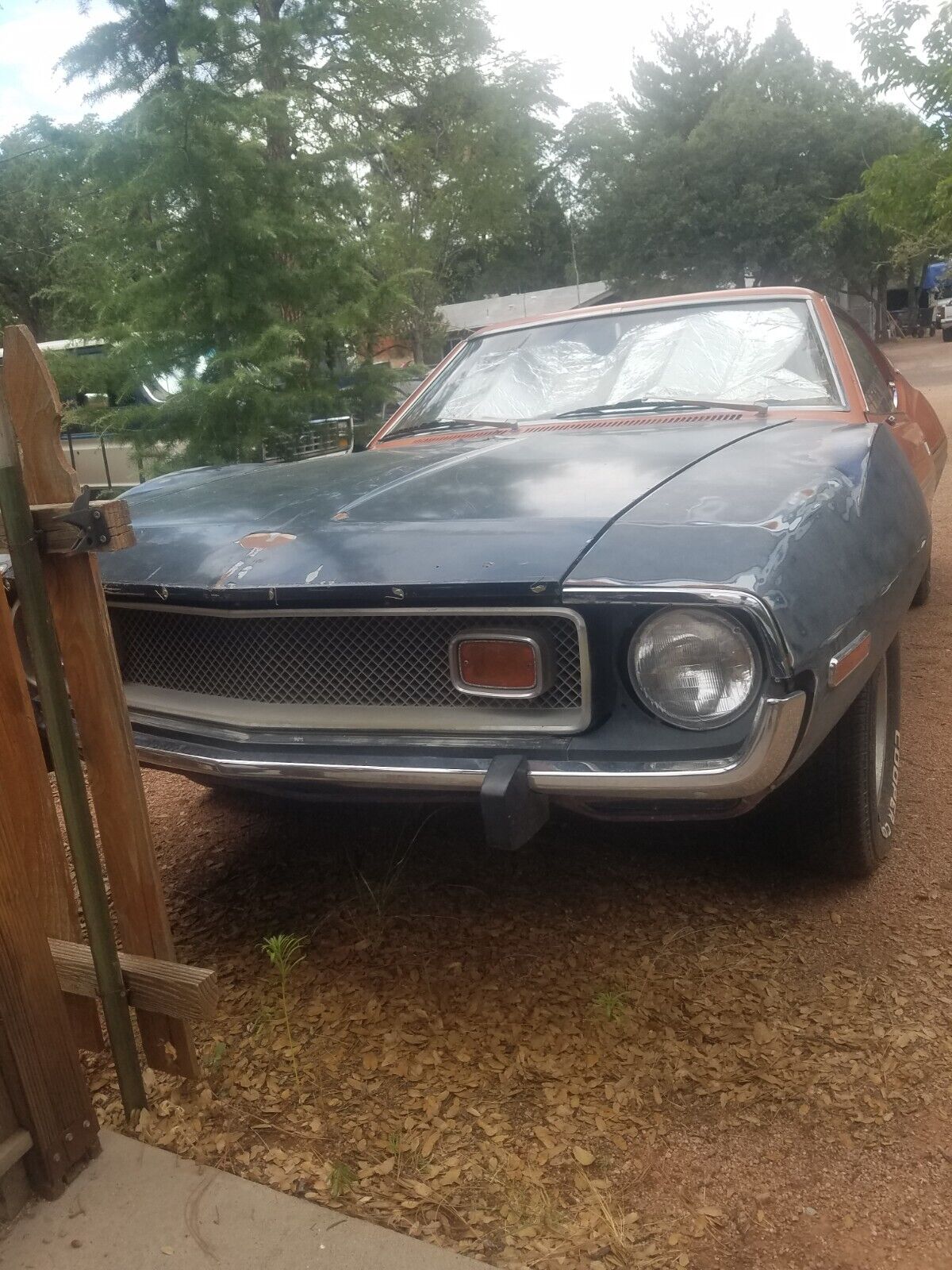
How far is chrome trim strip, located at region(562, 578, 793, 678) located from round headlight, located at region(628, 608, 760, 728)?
52 millimetres

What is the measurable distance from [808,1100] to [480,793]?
80 centimetres

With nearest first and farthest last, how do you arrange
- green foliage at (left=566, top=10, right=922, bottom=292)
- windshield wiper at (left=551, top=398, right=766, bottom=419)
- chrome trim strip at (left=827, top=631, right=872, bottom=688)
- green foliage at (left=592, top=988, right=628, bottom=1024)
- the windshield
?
1. chrome trim strip at (left=827, top=631, right=872, bottom=688)
2. green foliage at (left=592, top=988, right=628, bottom=1024)
3. windshield wiper at (left=551, top=398, right=766, bottom=419)
4. the windshield
5. green foliage at (left=566, top=10, right=922, bottom=292)

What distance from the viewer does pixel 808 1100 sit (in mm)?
1893

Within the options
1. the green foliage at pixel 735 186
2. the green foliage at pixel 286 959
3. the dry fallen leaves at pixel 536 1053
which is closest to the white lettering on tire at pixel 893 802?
the dry fallen leaves at pixel 536 1053

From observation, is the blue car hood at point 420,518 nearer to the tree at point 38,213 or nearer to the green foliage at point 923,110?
the tree at point 38,213

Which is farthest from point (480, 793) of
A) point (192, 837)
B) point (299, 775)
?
point (192, 837)

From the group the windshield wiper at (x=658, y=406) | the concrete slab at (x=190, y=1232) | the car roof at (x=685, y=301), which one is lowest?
the concrete slab at (x=190, y=1232)

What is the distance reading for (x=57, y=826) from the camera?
69.6 inches

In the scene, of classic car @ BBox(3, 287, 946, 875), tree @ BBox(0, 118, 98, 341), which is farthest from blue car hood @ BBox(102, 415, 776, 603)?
tree @ BBox(0, 118, 98, 341)

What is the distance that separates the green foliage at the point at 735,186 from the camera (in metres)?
31.4

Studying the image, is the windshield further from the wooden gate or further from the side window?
the wooden gate

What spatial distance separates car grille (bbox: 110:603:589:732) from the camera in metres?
2.01

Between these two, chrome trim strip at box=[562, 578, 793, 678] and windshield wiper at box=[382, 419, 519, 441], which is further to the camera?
windshield wiper at box=[382, 419, 519, 441]

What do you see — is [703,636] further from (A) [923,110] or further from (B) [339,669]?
(A) [923,110]
